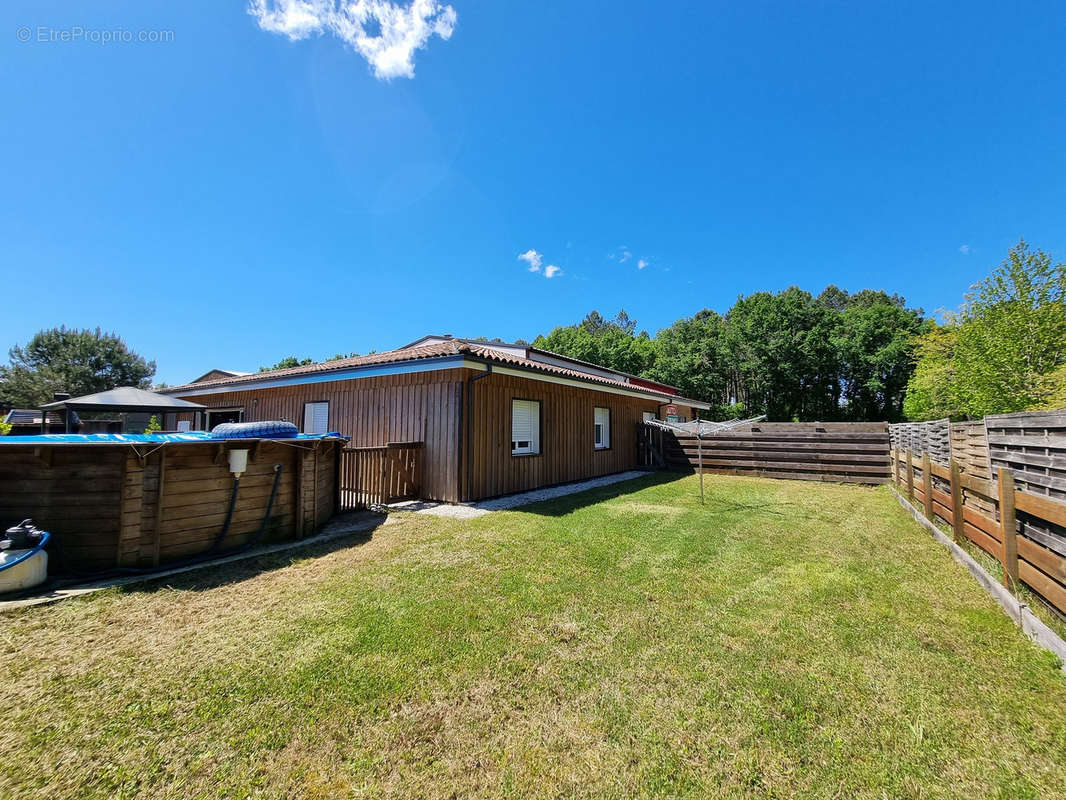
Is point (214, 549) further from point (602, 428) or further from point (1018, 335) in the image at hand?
point (1018, 335)

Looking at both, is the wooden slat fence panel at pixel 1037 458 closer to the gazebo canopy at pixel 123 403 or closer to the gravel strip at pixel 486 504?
the gravel strip at pixel 486 504

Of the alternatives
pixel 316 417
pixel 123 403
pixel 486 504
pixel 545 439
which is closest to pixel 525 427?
pixel 545 439

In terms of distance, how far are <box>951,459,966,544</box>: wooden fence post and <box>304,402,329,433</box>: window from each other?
11.3 meters

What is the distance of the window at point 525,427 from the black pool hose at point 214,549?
4680 millimetres

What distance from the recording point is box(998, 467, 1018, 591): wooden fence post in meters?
2.98

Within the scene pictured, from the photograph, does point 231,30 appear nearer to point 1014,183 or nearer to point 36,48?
point 36,48

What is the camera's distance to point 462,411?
24.5 ft

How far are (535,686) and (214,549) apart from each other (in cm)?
422

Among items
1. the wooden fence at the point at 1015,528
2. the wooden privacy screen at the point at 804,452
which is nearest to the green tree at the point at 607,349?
the wooden privacy screen at the point at 804,452

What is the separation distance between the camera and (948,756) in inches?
65.6

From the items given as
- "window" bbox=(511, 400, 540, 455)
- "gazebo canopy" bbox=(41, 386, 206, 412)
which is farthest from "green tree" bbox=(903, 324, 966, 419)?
"gazebo canopy" bbox=(41, 386, 206, 412)

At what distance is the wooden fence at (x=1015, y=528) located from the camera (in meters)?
2.52

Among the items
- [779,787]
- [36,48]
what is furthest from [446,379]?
[36,48]

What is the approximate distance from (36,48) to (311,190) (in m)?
5.01
